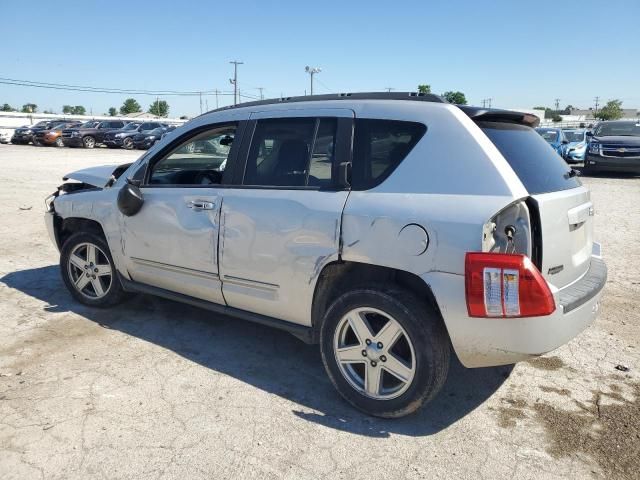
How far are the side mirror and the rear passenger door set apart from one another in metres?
0.92

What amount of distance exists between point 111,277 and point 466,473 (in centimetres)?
340

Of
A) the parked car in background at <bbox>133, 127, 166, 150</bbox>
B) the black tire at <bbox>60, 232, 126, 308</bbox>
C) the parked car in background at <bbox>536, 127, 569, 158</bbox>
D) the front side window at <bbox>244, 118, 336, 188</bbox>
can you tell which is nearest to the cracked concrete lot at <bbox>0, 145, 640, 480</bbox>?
the black tire at <bbox>60, 232, 126, 308</bbox>

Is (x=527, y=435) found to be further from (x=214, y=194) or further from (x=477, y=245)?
(x=214, y=194)

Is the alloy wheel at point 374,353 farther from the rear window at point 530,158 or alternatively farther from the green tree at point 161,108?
the green tree at point 161,108

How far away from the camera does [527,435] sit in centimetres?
290

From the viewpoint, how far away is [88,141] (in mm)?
30625

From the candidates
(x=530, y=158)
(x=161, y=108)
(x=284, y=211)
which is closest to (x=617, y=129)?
(x=530, y=158)

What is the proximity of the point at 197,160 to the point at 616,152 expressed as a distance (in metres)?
15.9

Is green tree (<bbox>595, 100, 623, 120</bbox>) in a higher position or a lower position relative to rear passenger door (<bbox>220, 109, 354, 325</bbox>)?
higher

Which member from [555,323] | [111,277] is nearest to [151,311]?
[111,277]

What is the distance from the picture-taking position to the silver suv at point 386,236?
8.61ft

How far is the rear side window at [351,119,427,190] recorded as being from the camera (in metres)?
2.95

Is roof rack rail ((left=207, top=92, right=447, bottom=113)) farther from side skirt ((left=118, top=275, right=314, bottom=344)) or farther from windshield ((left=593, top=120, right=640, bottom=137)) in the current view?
windshield ((left=593, top=120, right=640, bottom=137))

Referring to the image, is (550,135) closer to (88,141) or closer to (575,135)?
(575,135)
